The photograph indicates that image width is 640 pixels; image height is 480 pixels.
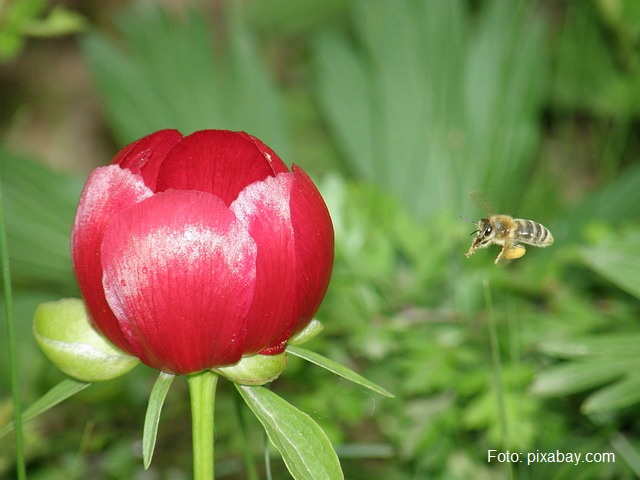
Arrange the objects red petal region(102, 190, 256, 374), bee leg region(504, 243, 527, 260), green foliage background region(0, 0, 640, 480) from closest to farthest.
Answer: red petal region(102, 190, 256, 374)
bee leg region(504, 243, 527, 260)
green foliage background region(0, 0, 640, 480)

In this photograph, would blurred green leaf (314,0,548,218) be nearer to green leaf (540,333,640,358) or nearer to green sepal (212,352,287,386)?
green leaf (540,333,640,358)

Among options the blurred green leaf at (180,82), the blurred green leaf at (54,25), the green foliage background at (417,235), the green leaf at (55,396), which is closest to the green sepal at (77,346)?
the green leaf at (55,396)

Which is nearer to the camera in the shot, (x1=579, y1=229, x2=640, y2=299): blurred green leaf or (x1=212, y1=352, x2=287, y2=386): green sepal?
(x1=212, y1=352, x2=287, y2=386): green sepal

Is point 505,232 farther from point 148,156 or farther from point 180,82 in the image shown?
point 180,82

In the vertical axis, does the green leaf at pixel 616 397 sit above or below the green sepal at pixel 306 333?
below

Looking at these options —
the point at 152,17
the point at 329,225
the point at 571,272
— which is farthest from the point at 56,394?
the point at 152,17

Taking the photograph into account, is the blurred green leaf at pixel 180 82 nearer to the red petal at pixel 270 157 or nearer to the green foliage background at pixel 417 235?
the green foliage background at pixel 417 235

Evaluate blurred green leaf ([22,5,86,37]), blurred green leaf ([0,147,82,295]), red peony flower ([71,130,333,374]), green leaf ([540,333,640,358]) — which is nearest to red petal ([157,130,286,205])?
red peony flower ([71,130,333,374])
